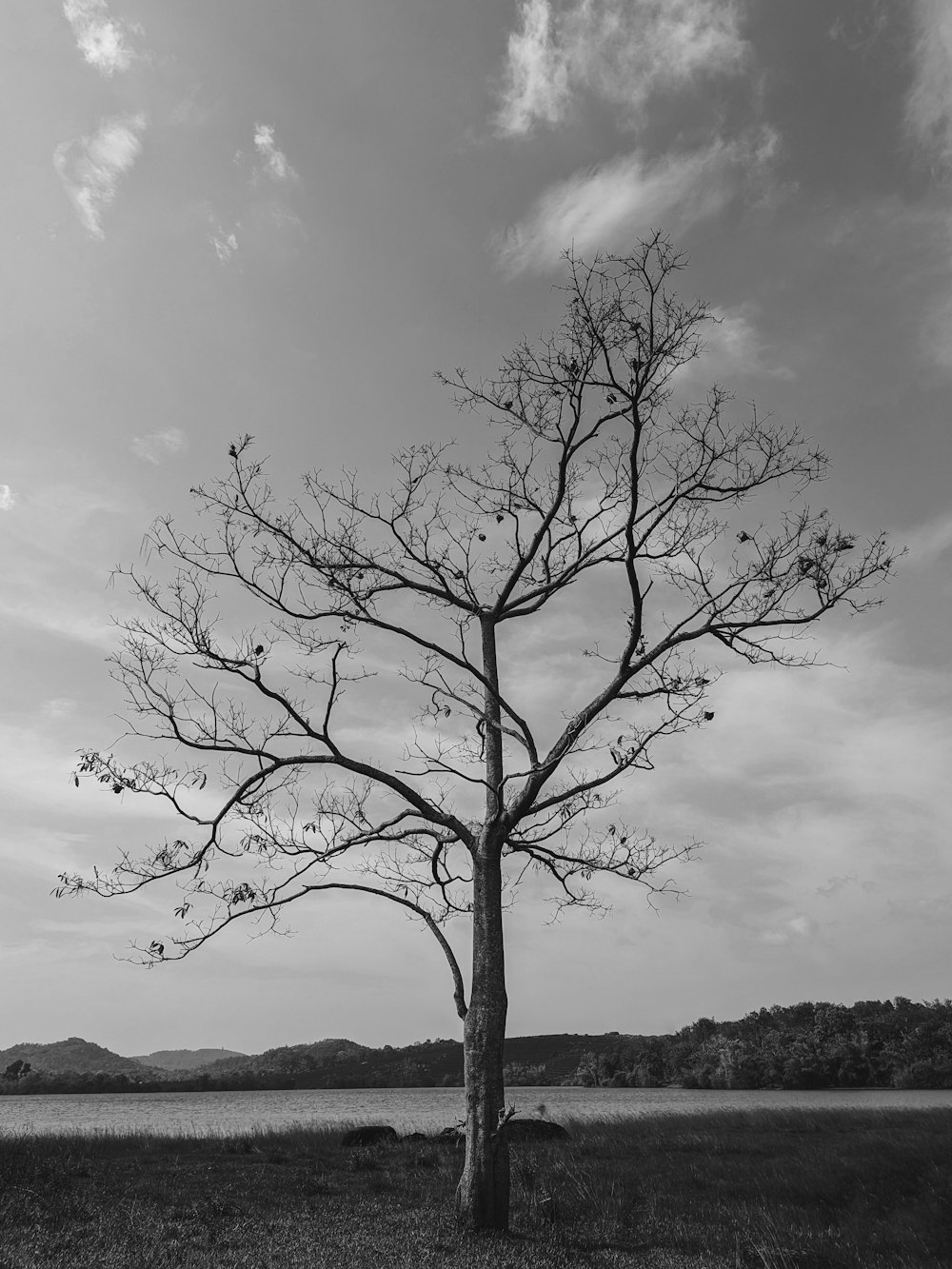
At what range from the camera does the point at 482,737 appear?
14609 millimetres

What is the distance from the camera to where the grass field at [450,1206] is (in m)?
9.56

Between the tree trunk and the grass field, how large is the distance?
51 cm

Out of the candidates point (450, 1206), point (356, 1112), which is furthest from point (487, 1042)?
point (356, 1112)

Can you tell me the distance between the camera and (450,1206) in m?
13.1

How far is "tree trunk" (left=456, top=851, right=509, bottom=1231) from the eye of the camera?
37.0 ft

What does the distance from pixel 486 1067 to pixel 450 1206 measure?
3.22 metres

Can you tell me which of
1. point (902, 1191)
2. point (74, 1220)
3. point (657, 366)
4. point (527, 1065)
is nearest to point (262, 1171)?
point (74, 1220)

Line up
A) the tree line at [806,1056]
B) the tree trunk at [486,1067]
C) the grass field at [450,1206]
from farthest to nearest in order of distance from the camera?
the tree line at [806,1056]
the tree trunk at [486,1067]
the grass field at [450,1206]

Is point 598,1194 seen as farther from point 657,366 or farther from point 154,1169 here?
point 657,366

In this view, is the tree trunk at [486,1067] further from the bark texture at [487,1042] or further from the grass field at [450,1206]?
the grass field at [450,1206]

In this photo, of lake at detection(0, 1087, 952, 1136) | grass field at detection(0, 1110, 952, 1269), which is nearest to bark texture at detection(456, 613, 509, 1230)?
grass field at detection(0, 1110, 952, 1269)

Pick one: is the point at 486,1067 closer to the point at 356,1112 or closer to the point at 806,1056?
the point at 356,1112

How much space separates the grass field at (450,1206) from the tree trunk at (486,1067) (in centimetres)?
51

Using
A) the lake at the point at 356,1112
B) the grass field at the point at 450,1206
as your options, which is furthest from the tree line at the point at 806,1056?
the grass field at the point at 450,1206
